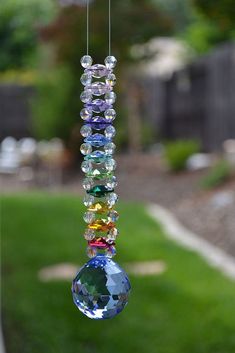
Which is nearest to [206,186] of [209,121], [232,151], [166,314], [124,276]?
[232,151]

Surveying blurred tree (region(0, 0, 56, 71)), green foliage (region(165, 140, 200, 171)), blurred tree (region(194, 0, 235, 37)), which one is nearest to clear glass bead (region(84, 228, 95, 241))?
blurred tree (region(194, 0, 235, 37))

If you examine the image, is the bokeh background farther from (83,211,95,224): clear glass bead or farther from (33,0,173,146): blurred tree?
(83,211,95,224): clear glass bead

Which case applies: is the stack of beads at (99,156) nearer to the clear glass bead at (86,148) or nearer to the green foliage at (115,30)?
the clear glass bead at (86,148)

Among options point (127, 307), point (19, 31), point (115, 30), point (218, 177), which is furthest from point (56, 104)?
point (127, 307)

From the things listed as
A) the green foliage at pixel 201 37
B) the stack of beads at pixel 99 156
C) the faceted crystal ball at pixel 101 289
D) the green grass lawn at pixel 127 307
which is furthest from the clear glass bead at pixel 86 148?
the green foliage at pixel 201 37

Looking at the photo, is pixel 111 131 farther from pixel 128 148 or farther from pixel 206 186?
pixel 128 148
